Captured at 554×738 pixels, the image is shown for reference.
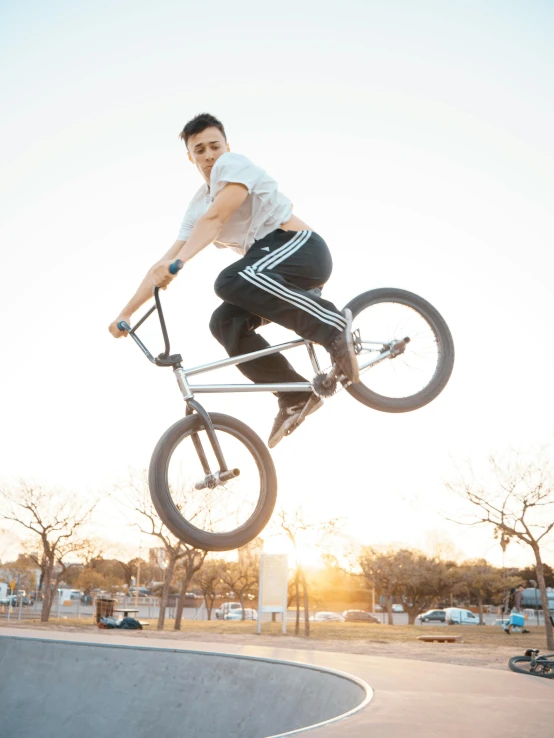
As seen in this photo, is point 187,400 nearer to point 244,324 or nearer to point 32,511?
point 244,324

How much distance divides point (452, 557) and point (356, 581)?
83.3 ft

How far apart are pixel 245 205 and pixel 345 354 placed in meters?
1.31

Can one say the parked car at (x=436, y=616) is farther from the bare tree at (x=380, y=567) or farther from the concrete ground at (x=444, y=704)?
the concrete ground at (x=444, y=704)

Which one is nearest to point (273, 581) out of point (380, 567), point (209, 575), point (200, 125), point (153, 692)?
point (153, 692)

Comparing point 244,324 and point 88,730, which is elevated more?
point 244,324

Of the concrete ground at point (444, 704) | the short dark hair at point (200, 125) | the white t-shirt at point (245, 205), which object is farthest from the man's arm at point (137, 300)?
the concrete ground at point (444, 704)

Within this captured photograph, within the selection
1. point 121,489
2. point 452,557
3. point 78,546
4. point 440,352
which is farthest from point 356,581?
point 440,352

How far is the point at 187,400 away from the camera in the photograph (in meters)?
4.71

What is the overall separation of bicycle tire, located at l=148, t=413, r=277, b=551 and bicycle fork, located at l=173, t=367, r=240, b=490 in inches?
2.4

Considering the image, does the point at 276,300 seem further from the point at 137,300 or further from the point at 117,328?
the point at 117,328

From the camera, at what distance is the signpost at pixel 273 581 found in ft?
93.8

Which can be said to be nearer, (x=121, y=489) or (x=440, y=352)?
(x=440, y=352)

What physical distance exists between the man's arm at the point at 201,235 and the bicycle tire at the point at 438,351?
1364 millimetres

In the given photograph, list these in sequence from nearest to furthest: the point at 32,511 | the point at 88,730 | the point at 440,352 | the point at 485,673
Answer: the point at 440,352 < the point at 485,673 < the point at 88,730 < the point at 32,511
